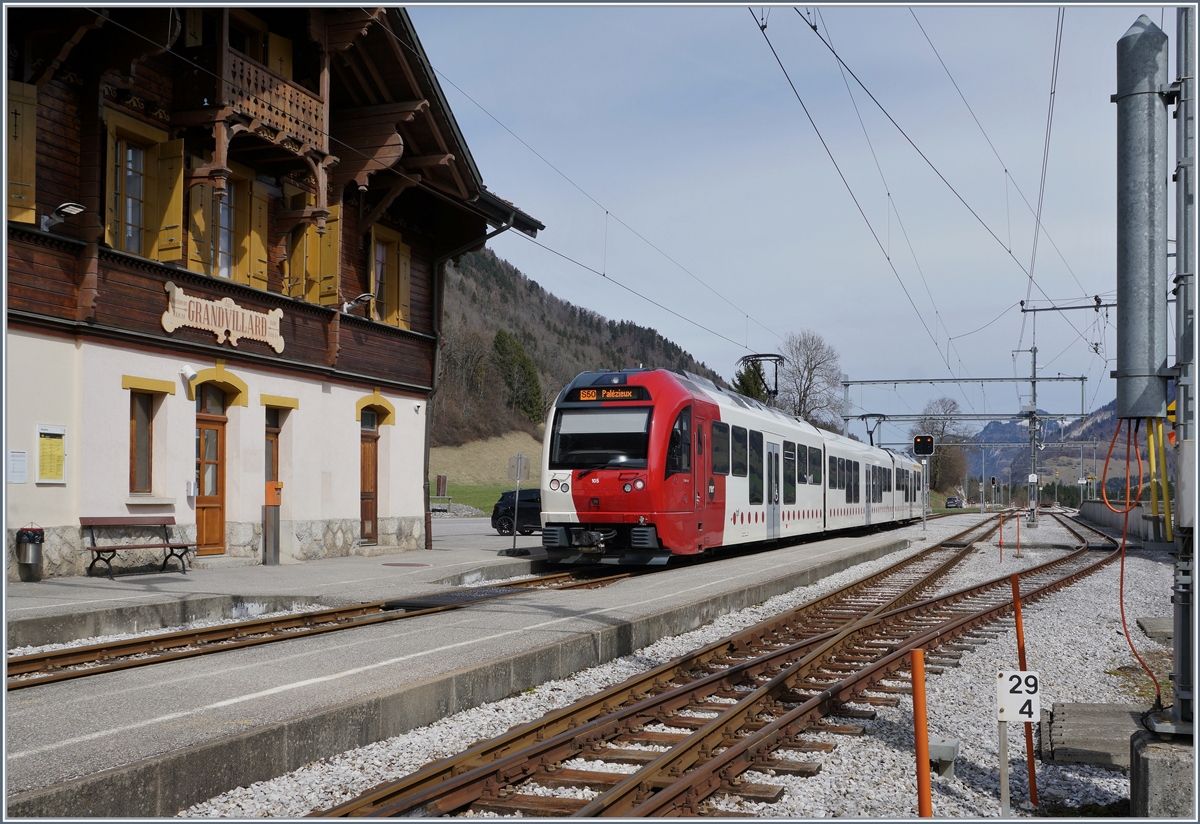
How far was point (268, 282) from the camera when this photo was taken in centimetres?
1875

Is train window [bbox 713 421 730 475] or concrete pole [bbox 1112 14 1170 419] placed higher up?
concrete pole [bbox 1112 14 1170 419]

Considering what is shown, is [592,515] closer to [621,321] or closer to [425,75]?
[425,75]

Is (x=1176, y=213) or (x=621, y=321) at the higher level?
(x=621, y=321)

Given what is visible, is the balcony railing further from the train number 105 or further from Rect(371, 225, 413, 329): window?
the train number 105

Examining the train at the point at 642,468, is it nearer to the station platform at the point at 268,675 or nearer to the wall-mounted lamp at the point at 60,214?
the station platform at the point at 268,675

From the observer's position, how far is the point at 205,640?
10625 millimetres

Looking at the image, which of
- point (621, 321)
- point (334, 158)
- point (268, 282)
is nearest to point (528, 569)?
point (268, 282)

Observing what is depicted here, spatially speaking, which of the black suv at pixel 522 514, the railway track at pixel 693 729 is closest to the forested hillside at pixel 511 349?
the black suv at pixel 522 514

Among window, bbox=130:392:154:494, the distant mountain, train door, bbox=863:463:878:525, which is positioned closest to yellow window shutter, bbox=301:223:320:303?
window, bbox=130:392:154:494

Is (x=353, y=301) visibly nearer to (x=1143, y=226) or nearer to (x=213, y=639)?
(x=213, y=639)

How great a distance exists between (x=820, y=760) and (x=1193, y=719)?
2214mm

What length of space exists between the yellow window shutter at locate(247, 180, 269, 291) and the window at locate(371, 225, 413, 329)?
3271 millimetres

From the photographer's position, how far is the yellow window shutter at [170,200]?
16094mm

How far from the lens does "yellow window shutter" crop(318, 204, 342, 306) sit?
1970cm
